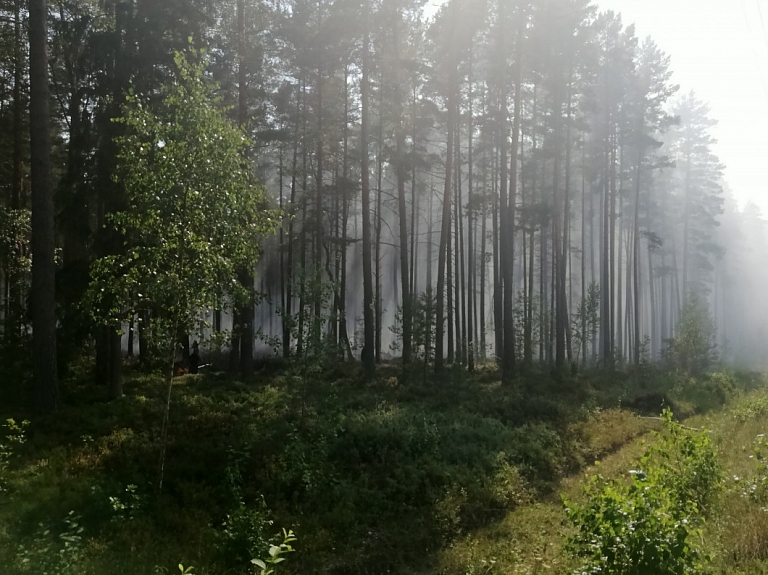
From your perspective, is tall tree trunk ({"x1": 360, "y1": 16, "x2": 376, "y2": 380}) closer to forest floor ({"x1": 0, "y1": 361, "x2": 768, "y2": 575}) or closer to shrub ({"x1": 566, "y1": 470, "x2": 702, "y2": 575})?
forest floor ({"x1": 0, "y1": 361, "x2": 768, "y2": 575})

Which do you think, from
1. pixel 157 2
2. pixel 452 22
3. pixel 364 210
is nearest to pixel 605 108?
pixel 452 22

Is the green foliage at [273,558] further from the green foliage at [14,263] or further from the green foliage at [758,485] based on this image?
the green foliage at [14,263]

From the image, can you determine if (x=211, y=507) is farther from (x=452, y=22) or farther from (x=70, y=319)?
→ (x=452, y=22)

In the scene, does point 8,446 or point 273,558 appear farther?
point 8,446

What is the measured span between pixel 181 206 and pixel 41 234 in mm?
5043

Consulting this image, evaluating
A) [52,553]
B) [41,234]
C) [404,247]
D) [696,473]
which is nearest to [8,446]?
[52,553]

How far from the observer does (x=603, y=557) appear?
4.98 m

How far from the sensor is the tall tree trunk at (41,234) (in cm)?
1209

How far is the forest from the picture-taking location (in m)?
7.72

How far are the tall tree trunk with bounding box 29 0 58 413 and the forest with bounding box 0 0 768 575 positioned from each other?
4 cm

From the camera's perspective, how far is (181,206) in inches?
367

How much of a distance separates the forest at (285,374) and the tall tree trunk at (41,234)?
0.04 m

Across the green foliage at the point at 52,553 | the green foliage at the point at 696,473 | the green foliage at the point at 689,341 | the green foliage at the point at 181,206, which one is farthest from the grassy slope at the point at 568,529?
the green foliage at the point at 689,341

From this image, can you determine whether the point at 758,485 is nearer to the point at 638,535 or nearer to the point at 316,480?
the point at 638,535
